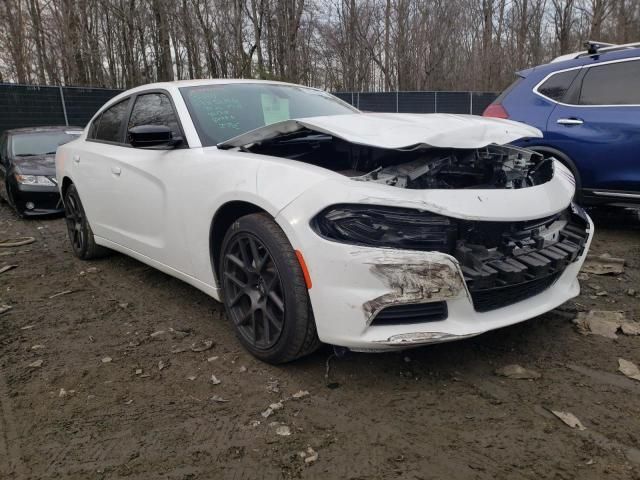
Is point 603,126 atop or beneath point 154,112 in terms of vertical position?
beneath

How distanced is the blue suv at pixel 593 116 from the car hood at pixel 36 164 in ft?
21.8

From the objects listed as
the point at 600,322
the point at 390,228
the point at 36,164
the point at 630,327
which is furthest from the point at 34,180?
the point at 630,327

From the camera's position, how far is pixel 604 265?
4.03 metres

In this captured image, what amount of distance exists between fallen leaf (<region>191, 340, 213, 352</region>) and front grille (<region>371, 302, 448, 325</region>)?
119 cm

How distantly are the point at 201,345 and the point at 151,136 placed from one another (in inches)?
52.1

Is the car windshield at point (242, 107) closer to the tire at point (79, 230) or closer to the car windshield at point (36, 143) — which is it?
the tire at point (79, 230)

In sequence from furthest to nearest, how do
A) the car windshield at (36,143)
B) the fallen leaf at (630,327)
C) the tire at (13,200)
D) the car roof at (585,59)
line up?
1. the car windshield at (36,143)
2. the tire at (13,200)
3. the car roof at (585,59)
4. the fallen leaf at (630,327)

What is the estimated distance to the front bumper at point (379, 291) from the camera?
2174mm

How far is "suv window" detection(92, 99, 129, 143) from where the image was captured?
13.7ft

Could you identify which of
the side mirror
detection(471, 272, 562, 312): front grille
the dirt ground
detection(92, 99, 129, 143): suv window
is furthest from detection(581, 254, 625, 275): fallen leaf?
detection(92, 99, 129, 143): suv window

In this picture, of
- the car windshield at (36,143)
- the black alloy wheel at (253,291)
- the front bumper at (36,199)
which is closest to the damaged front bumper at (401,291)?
the black alloy wheel at (253,291)

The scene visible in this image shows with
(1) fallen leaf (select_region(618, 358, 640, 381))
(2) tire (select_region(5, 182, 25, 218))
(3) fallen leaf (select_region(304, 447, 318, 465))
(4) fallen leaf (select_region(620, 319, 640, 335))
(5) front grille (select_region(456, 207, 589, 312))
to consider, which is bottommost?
(1) fallen leaf (select_region(618, 358, 640, 381))

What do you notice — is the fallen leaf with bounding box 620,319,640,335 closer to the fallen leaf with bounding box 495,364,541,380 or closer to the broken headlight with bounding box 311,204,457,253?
the fallen leaf with bounding box 495,364,541,380

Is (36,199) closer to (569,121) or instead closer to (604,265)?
(569,121)
